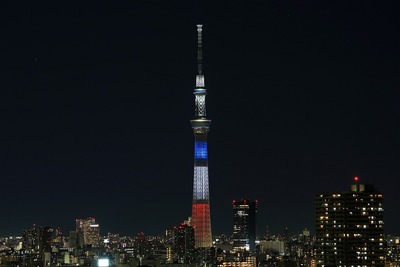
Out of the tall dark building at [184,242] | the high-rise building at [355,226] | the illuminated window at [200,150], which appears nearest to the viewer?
the high-rise building at [355,226]

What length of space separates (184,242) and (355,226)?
63.2ft

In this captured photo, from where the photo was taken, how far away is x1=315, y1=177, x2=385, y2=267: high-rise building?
4072 centimetres

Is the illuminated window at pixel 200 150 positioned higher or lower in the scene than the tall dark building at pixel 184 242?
higher

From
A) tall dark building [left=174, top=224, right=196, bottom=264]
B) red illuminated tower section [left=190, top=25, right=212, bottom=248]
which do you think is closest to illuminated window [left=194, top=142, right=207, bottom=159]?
red illuminated tower section [left=190, top=25, right=212, bottom=248]

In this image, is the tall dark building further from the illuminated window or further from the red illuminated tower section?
the illuminated window

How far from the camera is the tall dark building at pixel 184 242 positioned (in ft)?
185

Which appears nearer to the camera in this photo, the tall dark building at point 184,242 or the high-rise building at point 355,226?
the high-rise building at point 355,226

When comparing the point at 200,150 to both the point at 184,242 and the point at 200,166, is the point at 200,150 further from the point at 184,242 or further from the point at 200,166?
the point at 184,242

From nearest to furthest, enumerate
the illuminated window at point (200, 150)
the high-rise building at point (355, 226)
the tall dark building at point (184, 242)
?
the high-rise building at point (355, 226) → the tall dark building at point (184, 242) → the illuminated window at point (200, 150)

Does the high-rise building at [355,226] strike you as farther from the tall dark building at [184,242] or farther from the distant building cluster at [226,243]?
the tall dark building at [184,242]

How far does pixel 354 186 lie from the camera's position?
1613 inches

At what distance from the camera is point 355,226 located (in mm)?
40844

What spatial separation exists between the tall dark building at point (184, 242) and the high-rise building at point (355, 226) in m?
14.8

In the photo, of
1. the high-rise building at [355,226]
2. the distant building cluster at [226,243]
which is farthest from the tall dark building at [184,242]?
the high-rise building at [355,226]
